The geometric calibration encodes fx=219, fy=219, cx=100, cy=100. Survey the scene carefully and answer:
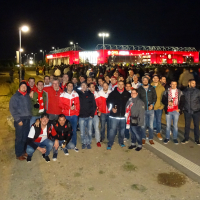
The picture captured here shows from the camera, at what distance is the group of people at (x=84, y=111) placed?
5082 mm

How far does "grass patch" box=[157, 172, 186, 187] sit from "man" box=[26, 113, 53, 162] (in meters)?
2.51

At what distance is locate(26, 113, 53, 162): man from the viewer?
5.01 metres

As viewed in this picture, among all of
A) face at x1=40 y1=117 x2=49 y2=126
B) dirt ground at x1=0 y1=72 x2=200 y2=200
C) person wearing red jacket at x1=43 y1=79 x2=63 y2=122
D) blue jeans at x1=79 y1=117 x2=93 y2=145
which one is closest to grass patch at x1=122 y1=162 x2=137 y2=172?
dirt ground at x1=0 y1=72 x2=200 y2=200

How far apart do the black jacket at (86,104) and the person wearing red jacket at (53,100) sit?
57 cm

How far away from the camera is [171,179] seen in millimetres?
4270

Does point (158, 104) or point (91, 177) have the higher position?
point (158, 104)

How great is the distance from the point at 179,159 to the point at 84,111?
255 centimetres

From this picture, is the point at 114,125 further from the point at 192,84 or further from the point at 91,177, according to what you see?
the point at 192,84

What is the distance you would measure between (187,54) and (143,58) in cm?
1589

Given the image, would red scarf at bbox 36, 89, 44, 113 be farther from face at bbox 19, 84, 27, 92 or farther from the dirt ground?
the dirt ground

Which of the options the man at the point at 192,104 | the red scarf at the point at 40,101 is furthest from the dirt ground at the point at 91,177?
the man at the point at 192,104

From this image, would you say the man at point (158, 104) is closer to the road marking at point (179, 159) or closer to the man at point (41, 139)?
the road marking at point (179, 159)

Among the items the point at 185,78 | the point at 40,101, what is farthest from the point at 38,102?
the point at 185,78

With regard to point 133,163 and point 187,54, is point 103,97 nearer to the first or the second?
point 133,163
